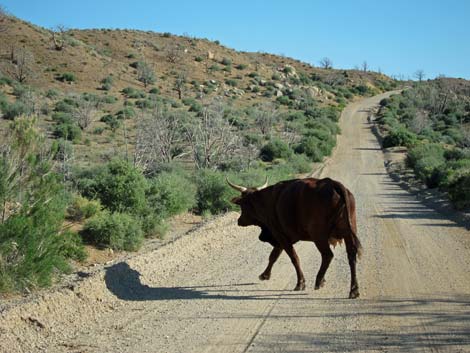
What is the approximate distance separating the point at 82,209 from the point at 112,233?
6.18 feet

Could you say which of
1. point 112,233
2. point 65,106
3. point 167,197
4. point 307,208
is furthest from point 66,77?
point 307,208

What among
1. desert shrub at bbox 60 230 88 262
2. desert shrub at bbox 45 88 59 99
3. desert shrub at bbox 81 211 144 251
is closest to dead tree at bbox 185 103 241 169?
desert shrub at bbox 81 211 144 251

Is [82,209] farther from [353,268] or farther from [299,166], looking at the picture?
[299,166]

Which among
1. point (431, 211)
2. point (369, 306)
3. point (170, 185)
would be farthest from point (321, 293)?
point (431, 211)

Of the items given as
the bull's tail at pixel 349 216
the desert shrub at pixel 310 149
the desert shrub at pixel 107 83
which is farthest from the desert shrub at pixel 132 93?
the bull's tail at pixel 349 216

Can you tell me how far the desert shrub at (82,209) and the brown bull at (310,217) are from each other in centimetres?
525

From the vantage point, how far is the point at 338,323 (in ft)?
28.1

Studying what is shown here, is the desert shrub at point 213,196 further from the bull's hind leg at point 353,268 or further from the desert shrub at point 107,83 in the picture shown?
the desert shrub at point 107,83

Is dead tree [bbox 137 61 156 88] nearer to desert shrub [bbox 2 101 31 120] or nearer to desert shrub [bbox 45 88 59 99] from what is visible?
desert shrub [bbox 45 88 59 99]

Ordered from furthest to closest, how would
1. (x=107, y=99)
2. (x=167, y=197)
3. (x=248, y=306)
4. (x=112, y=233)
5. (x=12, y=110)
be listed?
(x=107, y=99) → (x=12, y=110) → (x=167, y=197) → (x=112, y=233) → (x=248, y=306)

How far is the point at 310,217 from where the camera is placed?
10.3 meters

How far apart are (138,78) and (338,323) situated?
71.6 m

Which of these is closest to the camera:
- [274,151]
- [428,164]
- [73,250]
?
[73,250]

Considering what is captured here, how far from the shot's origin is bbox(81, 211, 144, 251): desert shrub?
13.8 m
